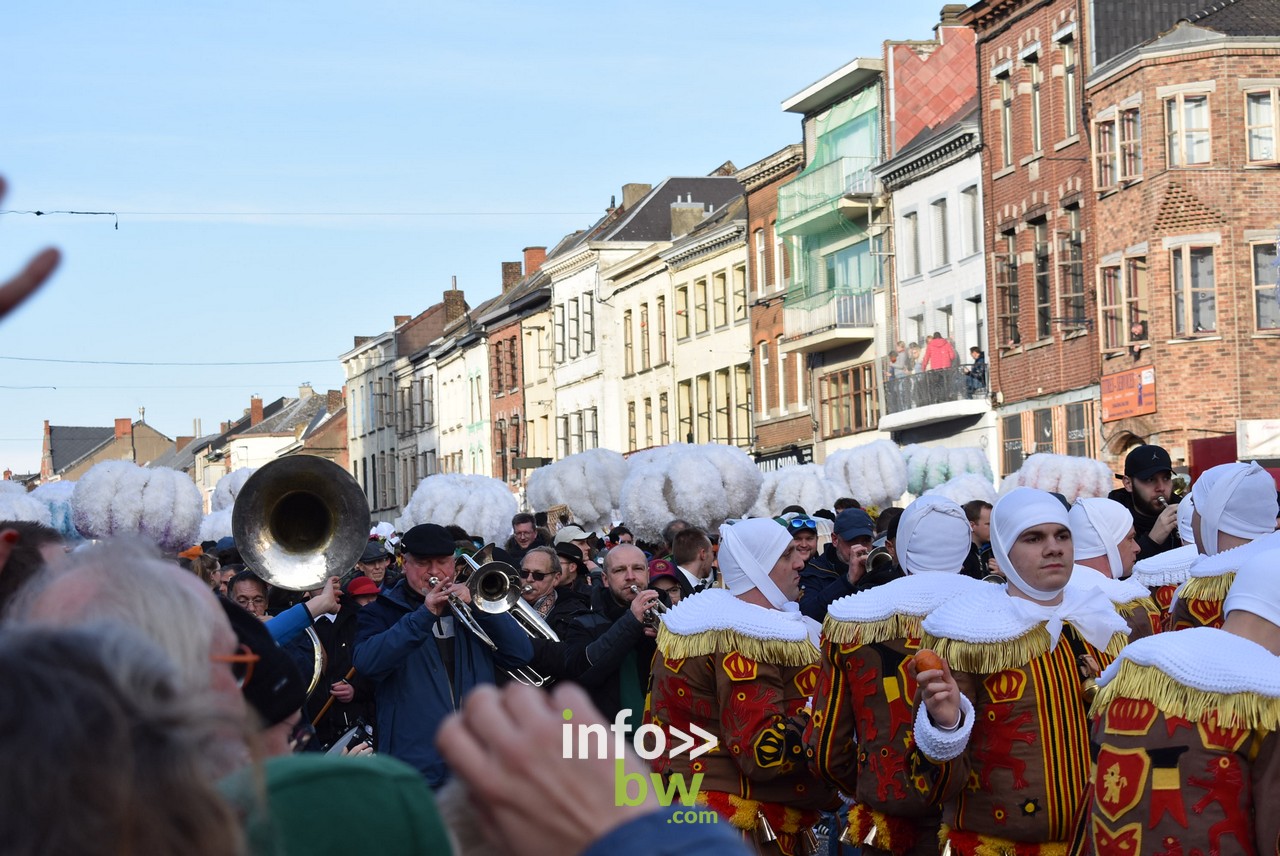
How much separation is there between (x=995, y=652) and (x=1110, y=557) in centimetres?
288

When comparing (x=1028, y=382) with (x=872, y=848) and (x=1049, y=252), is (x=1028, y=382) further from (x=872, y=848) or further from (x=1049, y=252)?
(x=872, y=848)

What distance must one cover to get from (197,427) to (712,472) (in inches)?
5175

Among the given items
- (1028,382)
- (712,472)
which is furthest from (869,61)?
(712,472)

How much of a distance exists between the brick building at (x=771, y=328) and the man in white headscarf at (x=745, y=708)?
41.3 metres

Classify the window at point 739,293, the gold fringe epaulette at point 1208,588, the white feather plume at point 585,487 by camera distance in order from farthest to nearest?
the window at point 739,293
the white feather plume at point 585,487
the gold fringe epaulette at point 1208,588

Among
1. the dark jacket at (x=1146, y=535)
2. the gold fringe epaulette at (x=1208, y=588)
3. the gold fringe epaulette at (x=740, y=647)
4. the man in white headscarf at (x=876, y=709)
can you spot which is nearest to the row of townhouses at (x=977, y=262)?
the dark jacket at (x=1146, y=535)

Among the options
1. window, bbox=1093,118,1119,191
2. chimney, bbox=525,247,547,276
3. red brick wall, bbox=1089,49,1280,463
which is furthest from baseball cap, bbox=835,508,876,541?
chimney, bbox=525,247,547,276

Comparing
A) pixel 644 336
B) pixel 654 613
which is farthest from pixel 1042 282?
pixel 654 613

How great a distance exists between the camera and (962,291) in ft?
134

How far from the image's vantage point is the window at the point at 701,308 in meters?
55.4

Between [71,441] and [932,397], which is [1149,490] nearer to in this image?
[932,397]

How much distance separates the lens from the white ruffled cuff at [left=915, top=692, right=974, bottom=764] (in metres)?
5.99

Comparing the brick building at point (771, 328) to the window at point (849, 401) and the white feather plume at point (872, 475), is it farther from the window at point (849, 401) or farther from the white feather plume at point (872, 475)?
the white feather plume at point (872, 475)

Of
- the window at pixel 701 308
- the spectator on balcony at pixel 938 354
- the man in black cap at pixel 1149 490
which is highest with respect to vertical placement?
the window at pixel 701 308
